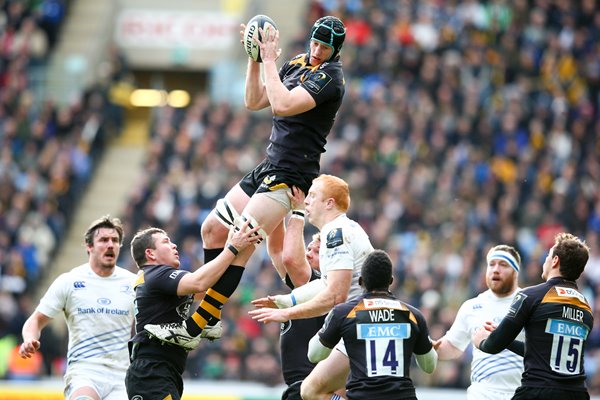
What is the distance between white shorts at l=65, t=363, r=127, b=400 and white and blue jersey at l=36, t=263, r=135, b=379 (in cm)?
4

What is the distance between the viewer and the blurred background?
18953 mm

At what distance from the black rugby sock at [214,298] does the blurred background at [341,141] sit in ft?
23.6

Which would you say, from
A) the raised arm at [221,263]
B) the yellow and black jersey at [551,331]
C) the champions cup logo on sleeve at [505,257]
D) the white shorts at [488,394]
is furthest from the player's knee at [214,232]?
the white shorts at [488,394]

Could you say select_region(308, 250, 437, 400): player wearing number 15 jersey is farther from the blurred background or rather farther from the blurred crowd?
the blurred crowd

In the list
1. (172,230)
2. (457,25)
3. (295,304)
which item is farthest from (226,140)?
(295,304)

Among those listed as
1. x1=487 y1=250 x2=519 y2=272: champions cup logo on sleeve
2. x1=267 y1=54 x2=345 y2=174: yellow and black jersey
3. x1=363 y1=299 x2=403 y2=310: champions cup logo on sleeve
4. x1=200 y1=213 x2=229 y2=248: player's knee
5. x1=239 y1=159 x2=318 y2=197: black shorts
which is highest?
x1=267 y1=54 x2=345 y2=174: yellow and black jersey

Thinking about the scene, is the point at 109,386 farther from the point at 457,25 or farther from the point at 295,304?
the point at 457,25

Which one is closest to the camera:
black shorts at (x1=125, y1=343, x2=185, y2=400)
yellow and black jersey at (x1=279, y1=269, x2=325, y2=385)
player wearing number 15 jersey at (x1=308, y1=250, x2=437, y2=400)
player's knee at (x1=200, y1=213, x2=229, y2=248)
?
player wearing number 15 jersey at (x1=308, y1=250, x2=437, y2=400)

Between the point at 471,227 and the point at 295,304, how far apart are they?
33.5 feet

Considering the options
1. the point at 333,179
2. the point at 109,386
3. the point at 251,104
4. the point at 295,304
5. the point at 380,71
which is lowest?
the point at 109,386

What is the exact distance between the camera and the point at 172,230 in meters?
20.9

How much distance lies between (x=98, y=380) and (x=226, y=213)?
79.7 inches

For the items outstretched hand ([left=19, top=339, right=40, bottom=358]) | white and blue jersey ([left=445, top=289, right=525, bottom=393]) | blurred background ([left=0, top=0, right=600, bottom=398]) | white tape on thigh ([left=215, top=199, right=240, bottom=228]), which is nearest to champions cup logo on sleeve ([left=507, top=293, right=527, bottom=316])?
white and blue jersey ([left=445, top=289, right=525, bottom=393])

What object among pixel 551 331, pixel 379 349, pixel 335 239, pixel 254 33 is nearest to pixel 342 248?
pixel 335 239
